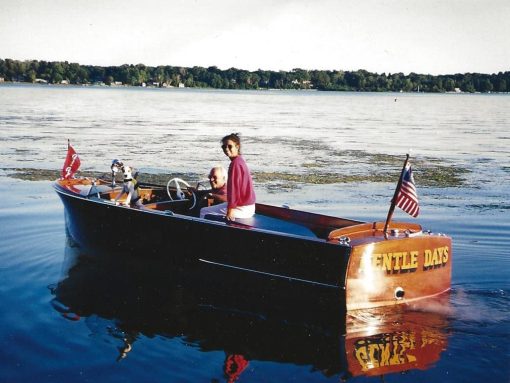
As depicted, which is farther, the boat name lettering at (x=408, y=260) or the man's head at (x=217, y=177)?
the man's head at (x=217, y=177)

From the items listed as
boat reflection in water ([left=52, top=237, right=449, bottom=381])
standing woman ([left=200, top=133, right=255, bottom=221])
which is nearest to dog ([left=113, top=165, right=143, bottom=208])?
boat reflection in water ([left=52, top=237, right=449, bottom=381])

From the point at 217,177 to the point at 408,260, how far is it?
3277 millimetres

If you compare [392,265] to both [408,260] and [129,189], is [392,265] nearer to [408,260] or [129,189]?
[408,260]

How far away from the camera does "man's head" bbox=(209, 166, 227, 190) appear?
959 centimetres

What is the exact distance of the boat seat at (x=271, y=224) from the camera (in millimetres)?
8172

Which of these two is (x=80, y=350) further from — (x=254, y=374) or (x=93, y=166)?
(x=93, y=166)

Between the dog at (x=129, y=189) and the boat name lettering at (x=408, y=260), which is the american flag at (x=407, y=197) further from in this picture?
the dog at (x=129, y=189)

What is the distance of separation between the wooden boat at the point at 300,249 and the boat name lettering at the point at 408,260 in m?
0.01

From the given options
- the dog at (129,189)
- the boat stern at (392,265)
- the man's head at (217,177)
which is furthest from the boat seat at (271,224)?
the dog at (129,189)

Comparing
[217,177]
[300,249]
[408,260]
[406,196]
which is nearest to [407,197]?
[406,196]

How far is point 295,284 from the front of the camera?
25.0 feet

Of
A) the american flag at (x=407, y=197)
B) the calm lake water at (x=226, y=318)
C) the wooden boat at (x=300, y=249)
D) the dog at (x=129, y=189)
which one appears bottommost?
the calm lake water at (x=226, y=318)

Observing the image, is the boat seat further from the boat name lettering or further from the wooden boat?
the boat name lettering

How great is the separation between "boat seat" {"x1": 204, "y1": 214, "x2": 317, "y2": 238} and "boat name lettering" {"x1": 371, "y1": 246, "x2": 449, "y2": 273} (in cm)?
100
